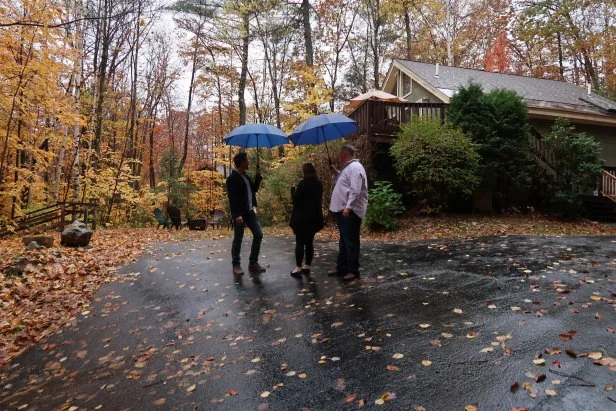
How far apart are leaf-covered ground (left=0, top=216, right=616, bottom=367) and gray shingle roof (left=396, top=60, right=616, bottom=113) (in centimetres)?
725

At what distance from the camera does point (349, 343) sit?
3.59 m

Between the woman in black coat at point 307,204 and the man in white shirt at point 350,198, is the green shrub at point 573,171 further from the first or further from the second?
the woman in black coat at point 307,204

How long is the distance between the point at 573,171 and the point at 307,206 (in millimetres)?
10989

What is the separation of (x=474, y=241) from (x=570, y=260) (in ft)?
8.08

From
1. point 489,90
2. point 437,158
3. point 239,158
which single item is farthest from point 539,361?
point 489,90

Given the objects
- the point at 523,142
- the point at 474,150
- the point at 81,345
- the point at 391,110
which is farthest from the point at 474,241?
the point at 81,345

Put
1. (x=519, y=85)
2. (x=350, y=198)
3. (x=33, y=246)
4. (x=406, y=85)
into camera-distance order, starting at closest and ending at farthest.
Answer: (x=350, y=198) < (x=33, y=246) < (x=519, y=85) < (x=406, y=85)

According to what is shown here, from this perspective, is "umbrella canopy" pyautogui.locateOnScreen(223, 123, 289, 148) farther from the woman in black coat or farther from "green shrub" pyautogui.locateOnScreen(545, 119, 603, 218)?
"green shrub" pyautogui.locateOnScreen(545, 119, 603, 218)

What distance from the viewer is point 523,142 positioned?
12.0m

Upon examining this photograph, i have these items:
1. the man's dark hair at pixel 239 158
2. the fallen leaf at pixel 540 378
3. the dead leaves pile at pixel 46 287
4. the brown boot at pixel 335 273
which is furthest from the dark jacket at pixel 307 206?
the dead leaves pile at pixel 46 287

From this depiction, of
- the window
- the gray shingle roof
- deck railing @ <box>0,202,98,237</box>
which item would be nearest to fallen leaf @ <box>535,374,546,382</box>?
deck railing @ <box>0,202,98,237</box>

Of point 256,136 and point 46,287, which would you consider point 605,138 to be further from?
point 46,287

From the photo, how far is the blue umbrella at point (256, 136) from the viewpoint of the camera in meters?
6.26

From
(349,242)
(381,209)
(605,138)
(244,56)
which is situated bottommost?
(349,242)
